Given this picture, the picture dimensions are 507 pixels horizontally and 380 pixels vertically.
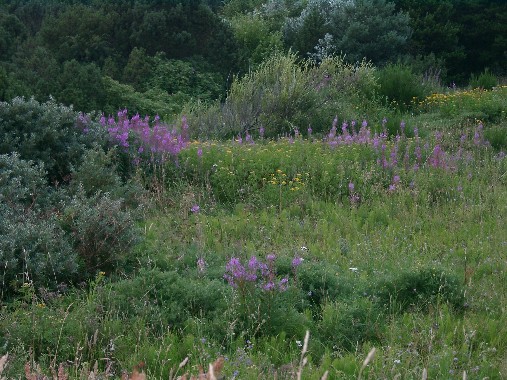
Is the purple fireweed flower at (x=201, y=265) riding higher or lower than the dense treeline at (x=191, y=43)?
higher

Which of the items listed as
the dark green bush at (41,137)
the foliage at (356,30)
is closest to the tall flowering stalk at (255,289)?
the dark green bush at (41,137)

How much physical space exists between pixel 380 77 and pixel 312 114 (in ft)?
12.0

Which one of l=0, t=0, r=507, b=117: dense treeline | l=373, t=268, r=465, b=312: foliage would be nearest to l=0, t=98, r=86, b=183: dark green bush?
l=0, t=0, r=507, b=117: dense treeline

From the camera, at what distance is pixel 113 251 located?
528cm

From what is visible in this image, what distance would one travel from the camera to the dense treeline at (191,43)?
13.2 metres

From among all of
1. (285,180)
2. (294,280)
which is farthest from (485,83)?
(294,280)

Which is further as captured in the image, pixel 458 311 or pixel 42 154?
pixel 42 154

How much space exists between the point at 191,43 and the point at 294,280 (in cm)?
1291

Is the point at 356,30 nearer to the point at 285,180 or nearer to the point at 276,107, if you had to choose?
the point at 276,107

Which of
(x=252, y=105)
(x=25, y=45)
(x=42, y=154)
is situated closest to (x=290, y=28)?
(x=25, y=45)

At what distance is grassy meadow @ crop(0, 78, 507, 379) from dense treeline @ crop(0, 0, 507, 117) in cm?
392

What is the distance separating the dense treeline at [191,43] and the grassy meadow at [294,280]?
3.92m

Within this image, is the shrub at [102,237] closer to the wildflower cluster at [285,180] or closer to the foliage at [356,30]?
the wildflower cluster at [285,180]

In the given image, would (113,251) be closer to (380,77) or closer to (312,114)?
(312,114)
